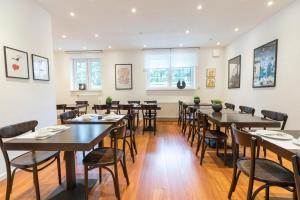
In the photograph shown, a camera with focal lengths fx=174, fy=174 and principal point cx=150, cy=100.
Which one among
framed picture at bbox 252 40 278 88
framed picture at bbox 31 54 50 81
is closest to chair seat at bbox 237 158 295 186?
framed picture at bbox 252 40 278 88

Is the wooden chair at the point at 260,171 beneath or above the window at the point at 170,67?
beneath

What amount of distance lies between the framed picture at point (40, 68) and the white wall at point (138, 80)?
3321mm

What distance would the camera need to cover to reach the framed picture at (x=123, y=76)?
6.66 metres

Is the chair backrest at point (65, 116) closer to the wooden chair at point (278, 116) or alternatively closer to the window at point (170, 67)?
the wooden chair at point (278, 116)

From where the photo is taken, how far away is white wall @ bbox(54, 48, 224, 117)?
649 centimetres

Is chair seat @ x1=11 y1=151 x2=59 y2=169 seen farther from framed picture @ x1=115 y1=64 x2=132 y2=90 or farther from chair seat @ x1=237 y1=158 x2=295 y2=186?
framed picture @ x1=115 y1=64 x2=132 y2=90

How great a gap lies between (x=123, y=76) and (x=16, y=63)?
416 centimetres

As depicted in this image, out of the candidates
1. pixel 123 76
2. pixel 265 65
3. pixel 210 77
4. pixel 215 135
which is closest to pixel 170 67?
pixel 210 77

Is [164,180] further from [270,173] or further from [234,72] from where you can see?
[234,72]

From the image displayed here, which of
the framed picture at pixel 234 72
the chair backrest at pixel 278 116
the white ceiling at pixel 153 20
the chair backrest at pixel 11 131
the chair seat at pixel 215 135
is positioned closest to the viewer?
the chair backrest at pixel 11 131

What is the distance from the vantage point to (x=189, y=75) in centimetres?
670

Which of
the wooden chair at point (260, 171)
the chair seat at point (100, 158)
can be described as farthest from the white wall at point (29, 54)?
the wooden chair at point (260, 171)

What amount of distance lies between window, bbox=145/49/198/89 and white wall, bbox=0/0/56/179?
372cm

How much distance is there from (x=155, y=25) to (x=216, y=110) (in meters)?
2.51
